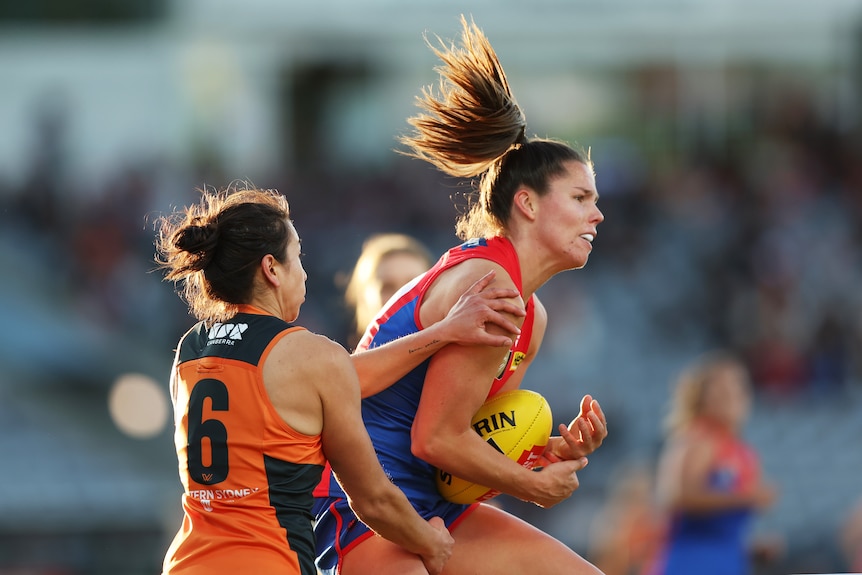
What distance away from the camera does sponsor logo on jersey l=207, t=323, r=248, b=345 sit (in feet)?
11.3

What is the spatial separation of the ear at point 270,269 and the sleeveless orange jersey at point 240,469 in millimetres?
148

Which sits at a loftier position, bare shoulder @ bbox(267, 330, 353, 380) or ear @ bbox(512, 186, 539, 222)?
ear @ bbox(512, 186, 539, 222)

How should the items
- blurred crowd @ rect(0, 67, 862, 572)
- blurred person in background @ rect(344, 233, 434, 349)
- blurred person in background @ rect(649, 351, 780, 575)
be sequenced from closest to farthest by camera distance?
blurred person in background @ rect(344, 233, 434, 349), blurred person in background @ rect(649, 351, 780, 575), blurred crowd @ rect(0, 67, 862, 572)

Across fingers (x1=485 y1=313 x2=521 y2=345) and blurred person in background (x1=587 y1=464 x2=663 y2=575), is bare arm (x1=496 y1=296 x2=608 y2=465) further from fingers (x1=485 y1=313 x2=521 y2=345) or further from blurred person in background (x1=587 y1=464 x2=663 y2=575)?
blurred person in background (x1=587 y1=464 x2=663 y2=575)

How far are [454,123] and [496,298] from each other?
0.75 m

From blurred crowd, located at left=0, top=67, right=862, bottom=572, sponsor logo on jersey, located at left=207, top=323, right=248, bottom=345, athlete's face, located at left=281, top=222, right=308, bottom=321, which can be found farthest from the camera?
blurred crowd, located at left=0, top=67, right=862, bottom=572

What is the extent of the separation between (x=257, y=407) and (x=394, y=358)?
62 cm

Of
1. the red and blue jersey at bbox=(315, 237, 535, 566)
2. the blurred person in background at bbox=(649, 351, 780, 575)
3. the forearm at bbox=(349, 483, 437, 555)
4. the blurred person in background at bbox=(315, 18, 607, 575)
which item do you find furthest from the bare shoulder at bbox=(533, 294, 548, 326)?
the blurred person in background at bbox=(649, 351, 780, 575)

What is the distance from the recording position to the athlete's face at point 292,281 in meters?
3.58

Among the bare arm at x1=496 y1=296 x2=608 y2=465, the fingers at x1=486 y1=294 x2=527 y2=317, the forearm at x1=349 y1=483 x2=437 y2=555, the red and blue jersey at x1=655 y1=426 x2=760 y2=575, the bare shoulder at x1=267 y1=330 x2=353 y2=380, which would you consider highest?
the fingers at x1=486 y1=294 x2=527 y2=317

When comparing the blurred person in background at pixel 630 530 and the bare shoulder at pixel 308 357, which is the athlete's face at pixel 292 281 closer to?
the bare shoulder at pixel 308 357

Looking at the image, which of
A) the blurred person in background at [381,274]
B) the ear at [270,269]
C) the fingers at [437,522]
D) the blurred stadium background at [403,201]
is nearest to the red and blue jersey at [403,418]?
the fingers at [437,522]

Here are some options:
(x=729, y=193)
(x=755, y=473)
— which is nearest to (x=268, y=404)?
(x=755, y=473)

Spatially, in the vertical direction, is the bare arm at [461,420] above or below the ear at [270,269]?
below
